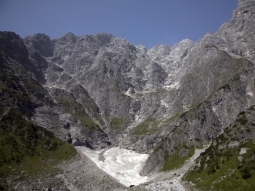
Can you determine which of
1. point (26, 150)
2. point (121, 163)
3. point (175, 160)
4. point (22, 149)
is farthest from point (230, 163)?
point (22, 149)

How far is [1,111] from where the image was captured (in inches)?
6142

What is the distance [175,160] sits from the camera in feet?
426

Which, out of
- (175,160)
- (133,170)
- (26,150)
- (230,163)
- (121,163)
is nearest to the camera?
(230,163)

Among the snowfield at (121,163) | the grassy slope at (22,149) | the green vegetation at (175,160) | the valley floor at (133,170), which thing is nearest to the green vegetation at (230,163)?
the valley floor at (133,170)

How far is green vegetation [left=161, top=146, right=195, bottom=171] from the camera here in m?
124

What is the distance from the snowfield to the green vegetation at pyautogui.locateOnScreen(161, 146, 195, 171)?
1370 centimetres

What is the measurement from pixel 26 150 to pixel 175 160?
83783mm

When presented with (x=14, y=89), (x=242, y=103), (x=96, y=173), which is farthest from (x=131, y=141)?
(x=14, y=89)

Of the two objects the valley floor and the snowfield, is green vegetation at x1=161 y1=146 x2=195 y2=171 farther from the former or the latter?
the snowfield

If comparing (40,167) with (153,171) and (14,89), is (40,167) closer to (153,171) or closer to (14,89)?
(153,171)

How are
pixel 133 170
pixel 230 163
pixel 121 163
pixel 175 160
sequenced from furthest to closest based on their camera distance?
pixel 121 163
pixel 133 170
pixel 175 160
pixel 230 163

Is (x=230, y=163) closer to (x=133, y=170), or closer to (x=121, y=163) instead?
(x=133, y=170)

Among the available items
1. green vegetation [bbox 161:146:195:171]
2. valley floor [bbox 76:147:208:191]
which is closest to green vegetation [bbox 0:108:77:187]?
valley floor [bbox 76:147:208:191]

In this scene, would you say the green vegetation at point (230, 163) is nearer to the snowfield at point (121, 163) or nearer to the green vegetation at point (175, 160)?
the green vegetation at point (175, 160)
